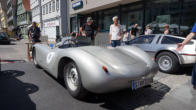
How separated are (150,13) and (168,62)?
24.6 ft

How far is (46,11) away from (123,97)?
94.0ft

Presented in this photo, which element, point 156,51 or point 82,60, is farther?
point 156,51

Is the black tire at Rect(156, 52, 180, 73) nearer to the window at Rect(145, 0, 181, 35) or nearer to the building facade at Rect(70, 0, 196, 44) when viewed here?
the building facade at Rect(70, 0, 196, 44)

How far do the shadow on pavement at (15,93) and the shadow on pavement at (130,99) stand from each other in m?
1.09

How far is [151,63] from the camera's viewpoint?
2693mm

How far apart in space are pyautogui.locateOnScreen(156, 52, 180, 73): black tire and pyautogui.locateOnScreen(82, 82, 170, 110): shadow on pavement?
1.23 meters

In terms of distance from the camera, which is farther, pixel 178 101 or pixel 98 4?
pixel 98 4

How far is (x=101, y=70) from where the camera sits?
84.1 inches

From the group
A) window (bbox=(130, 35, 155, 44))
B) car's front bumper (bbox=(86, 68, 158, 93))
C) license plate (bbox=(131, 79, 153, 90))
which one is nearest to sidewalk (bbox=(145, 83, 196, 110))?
license plate (bbox=(131, 79, 153, 90))

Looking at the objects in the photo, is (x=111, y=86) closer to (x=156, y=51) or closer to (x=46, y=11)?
(x=156, y=51)

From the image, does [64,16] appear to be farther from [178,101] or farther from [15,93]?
[178,101]

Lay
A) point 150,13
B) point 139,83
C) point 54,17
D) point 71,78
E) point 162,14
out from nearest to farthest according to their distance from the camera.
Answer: point 139,83 → point 71,78 → point 162,14 → point 150,13 → point 54,17

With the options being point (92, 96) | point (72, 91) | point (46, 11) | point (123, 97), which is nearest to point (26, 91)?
point (72, 91)

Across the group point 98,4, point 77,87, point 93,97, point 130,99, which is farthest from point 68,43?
point 98,4
